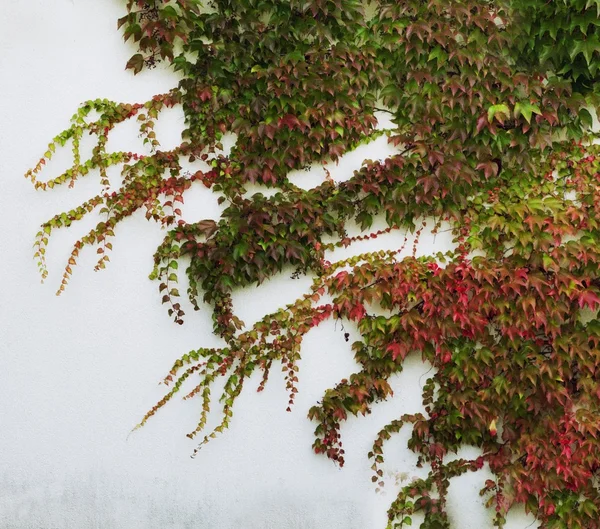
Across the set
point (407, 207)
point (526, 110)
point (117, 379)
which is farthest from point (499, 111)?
point (117, 379)

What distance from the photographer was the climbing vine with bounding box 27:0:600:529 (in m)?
3.46

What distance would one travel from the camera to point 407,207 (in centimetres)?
367

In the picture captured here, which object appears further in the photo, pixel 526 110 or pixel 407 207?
pixel 407 207

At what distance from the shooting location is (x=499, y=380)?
351cm

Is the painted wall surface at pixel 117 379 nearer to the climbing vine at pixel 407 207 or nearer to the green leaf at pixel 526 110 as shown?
the climbing vine at pixel 407 207

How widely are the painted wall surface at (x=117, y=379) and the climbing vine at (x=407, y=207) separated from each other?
91 millimetres

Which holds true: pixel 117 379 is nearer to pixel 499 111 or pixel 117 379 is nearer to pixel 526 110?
pixel 499 111

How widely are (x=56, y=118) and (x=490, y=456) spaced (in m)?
3.17

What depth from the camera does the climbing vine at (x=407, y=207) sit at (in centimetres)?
346

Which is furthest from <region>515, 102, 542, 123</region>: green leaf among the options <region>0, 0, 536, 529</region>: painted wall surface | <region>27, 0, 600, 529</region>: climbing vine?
<region>0, 0, 536, 529</region>: painted wall surface

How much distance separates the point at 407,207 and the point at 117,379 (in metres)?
1.96

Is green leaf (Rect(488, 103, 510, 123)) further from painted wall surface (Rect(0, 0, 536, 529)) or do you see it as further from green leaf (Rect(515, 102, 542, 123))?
painted wall surface (Rect(0, 0, 536, 529))

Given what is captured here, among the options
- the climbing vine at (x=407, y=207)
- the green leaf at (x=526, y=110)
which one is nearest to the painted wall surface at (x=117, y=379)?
the climbing vine at (x=407, y=207)

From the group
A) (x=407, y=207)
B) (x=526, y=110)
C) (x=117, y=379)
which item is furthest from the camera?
(x=117, y=379)
